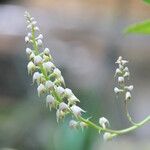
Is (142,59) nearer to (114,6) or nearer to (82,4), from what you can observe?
(114,6)

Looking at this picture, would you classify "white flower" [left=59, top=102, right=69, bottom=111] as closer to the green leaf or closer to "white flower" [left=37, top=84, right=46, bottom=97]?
"white flower" [left=37, top=84, right=46, bottom=97]

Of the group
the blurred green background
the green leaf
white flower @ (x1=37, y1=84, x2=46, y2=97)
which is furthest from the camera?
the blurred green background

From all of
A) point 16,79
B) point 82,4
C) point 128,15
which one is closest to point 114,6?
point 128,15

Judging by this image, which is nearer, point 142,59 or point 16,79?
point 16,79

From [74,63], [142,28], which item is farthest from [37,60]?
[74,63]

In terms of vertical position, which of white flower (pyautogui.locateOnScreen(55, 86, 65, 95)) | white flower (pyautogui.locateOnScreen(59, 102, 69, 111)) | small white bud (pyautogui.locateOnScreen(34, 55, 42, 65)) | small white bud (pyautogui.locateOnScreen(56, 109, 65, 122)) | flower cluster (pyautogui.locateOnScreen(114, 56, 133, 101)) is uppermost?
flower cluster (pyautogui.locateOnScreen(114, 56, 133, 101))

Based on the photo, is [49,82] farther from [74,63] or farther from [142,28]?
[74,63]

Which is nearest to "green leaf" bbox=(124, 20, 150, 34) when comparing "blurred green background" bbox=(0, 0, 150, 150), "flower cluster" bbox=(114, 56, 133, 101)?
"flower cluster" bbox=(114, 56, 133, 101)
